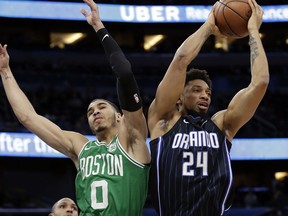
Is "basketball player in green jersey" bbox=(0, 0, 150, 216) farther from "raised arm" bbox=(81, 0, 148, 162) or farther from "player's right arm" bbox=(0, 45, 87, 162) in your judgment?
"player's right arm" bbox=(0, 45, 87, 162)

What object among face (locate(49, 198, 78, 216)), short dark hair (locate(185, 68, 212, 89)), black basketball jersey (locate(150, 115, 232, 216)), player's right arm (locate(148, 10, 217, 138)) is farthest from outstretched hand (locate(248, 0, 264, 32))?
face (locate(49, 198, 78, 216))

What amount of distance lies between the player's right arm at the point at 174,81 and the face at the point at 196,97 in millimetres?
92

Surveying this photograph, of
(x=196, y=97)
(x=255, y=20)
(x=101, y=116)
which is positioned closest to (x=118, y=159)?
(x=101, y=116)

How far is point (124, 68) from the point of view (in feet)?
15.3

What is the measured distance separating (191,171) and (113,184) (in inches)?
23.5

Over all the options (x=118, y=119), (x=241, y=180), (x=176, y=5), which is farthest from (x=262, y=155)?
(x=118, y=119)

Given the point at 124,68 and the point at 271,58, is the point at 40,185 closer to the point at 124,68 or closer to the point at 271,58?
the point at 271,58

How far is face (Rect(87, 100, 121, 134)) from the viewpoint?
521cm

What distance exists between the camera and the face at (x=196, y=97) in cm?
482

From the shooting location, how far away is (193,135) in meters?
4.71

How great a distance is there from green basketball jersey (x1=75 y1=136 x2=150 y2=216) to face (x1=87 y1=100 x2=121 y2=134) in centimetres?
24

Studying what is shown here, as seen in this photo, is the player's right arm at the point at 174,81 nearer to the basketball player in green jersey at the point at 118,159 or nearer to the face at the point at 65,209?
the basketball player in green jersey at the point at 118,159

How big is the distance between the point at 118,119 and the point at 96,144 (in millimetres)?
301

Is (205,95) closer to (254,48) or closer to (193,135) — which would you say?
(193,135)
